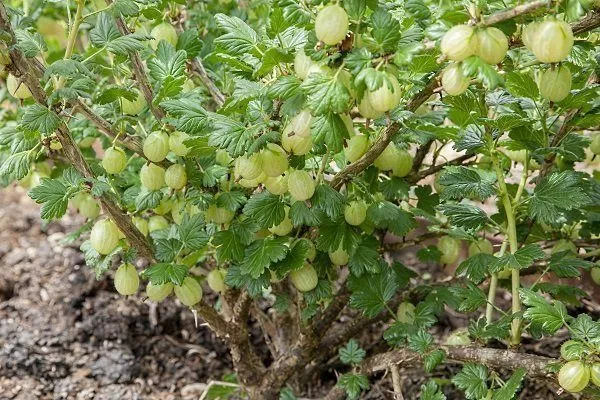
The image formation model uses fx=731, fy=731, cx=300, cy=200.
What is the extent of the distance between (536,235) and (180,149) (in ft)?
2.38

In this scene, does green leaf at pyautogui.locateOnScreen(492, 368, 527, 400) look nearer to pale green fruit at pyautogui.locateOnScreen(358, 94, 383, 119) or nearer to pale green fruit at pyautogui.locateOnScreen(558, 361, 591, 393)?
pale green fruit at pyautogui.locateOnScreen(558, 361, 591, 393)

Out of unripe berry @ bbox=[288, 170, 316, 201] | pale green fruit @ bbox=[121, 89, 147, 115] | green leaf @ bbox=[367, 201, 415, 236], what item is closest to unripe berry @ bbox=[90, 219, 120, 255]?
pale green fruit @ bbox=[121, 89, 147, 115]

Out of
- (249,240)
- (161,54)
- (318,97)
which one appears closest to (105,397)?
(249,240)

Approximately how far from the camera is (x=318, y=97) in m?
0.85

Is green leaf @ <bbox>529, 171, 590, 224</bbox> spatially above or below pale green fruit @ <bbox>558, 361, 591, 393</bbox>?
above

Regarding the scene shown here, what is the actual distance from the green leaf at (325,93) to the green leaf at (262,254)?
0.39 metres

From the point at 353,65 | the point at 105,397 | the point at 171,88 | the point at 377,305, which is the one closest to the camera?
the point at 353,65

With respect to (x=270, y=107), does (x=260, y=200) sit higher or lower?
lower

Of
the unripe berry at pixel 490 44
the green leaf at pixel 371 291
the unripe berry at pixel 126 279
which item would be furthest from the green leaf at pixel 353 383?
the unripe berry at pixel 490 44

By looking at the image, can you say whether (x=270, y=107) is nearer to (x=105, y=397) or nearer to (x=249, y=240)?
(x=249, y=240)

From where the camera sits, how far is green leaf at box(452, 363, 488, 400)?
118 centimetres

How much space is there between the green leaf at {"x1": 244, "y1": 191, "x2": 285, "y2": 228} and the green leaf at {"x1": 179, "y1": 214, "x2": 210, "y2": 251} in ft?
0.36

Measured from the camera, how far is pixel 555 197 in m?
1.16

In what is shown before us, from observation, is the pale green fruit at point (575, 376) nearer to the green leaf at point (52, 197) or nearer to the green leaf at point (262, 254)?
the green leaf at point (262, 254)
